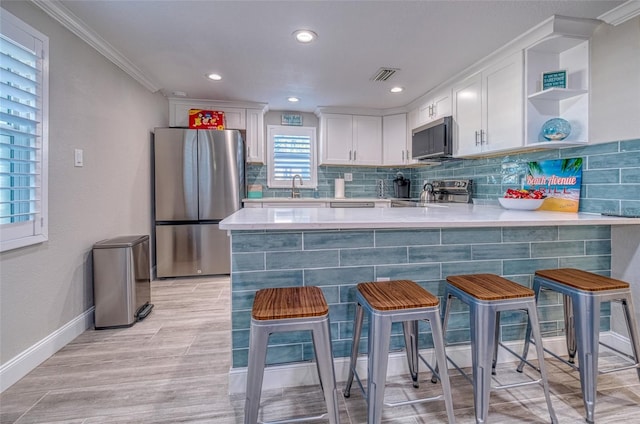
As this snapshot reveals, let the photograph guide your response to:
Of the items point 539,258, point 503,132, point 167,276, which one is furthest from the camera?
point 167,276

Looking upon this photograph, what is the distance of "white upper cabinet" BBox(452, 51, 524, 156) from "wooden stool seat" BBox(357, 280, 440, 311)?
5.73ft

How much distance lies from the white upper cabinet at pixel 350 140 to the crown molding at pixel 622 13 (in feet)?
8.79

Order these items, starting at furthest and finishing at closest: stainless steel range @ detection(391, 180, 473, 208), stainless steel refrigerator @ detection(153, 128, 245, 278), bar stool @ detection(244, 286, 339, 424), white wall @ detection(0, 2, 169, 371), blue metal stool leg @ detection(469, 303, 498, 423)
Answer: stainless steel refrigerator @ detection(153, 128, 245, 278) < stainless steel range @ detection(391, 180, 473, 208) < white wall @ detection(0, 2, 169, 371) < blue metal stool leg @ detection(469, 303, 498, 423) < bar stool @ detection(244, 286, 339, 424)

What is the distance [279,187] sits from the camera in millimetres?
4605

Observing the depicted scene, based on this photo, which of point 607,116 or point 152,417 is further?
point 607,116

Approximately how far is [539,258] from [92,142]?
3.27 meters

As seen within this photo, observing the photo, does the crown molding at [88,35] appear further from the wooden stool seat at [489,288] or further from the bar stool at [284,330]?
the wooden stool seat at [489,288]

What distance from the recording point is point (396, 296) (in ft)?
4.34

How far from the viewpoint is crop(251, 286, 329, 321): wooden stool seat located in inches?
45.9

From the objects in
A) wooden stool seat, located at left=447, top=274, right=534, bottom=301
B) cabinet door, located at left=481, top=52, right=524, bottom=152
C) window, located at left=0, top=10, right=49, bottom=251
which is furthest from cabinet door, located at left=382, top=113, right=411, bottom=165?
window, located at left=0, top=10, right=49, bottom=251

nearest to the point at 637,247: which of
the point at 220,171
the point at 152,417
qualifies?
the point at 152,417

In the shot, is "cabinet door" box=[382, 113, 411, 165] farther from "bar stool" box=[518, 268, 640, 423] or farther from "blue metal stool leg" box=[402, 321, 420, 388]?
"blue metal stool leg" box=[402, 321, 420, 388]

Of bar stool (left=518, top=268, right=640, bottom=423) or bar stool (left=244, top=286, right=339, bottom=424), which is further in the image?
bar stool (left=518, top=268, right=640, bottom=423)

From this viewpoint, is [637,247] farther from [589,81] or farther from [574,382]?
[589,81]
